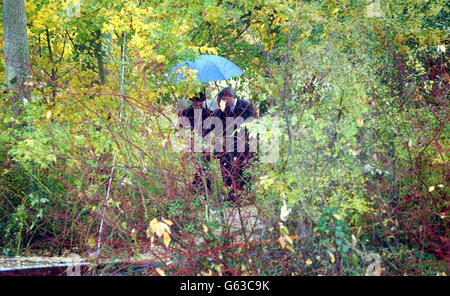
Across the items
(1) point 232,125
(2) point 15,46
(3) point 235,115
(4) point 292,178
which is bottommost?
(4) point 292,178

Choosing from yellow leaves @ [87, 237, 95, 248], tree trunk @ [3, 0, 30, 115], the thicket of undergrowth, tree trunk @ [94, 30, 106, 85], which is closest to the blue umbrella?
the thicket of undergrowth

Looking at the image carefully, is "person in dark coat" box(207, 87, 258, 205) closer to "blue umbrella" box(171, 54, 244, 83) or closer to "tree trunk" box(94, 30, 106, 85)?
"blue umbrella" box(171, 54, 244, 83)

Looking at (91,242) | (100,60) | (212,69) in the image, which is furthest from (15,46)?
(91,242)

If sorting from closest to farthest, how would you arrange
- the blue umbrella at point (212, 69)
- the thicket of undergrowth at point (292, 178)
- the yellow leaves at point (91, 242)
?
the thicket of undergrowth at point (292, 178) < the yellow leaves at point (91, 242) < the blue umbrella at point (212, 69)

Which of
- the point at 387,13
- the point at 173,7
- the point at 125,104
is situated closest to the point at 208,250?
the point at 125,104

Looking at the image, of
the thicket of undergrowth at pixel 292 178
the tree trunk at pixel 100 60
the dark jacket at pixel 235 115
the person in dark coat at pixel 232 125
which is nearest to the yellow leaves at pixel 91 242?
the thicket of undergrowth at pixel 292 178

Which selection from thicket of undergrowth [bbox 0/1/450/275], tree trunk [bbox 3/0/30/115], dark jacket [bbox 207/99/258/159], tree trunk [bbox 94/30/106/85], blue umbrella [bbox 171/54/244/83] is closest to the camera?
thicket of undergrowth [bbox 0/1/450/275]

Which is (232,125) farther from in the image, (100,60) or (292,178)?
(292,178)

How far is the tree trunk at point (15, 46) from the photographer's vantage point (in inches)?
242

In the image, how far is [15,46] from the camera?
20.4 ft

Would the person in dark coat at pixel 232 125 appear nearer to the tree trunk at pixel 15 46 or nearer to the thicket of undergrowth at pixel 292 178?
the thicket of undergrowth at pixel 292 178

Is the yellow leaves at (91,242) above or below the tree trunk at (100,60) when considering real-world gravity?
below

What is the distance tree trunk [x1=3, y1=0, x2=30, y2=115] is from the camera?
6152 mm
